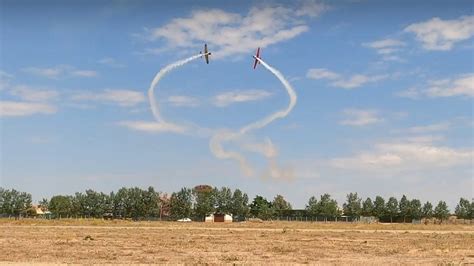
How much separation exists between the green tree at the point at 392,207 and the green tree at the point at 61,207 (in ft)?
343

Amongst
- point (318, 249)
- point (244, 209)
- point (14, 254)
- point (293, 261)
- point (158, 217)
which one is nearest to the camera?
point (293, 261)

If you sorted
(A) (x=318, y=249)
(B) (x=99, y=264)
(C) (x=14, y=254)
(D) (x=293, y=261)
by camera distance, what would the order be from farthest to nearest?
(A) (x=318, y=249), (C) (x=14, y=254), (D) (x=293, y=261), (B) (x=99, y=264)

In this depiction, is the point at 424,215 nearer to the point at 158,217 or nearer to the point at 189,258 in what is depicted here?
the point at 158,217

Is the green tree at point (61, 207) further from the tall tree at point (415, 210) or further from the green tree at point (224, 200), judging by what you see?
the tall tree at point (415, 210)

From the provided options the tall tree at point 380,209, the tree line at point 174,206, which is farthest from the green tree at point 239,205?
the tall tree at point 380,209

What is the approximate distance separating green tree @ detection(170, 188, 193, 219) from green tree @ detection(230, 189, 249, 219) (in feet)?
50.8

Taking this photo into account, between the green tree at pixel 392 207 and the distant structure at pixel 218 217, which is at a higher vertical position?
the green tree at pixel 392 207

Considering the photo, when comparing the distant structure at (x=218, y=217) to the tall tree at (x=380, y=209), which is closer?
the distant structure at (x=218, y=217)

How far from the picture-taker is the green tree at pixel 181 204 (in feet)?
596

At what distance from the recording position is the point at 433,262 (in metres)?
34.0

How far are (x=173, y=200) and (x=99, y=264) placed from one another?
155 metres

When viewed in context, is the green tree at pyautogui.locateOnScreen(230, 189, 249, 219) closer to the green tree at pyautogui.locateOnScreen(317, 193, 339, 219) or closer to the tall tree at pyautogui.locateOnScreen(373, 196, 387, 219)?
the green tree at pyautogui.locateOnScreen(317, 193, 339, 219)

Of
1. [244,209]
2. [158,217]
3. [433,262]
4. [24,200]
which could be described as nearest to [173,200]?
[158,217]

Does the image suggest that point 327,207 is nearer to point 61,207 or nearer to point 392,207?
point 392,207
